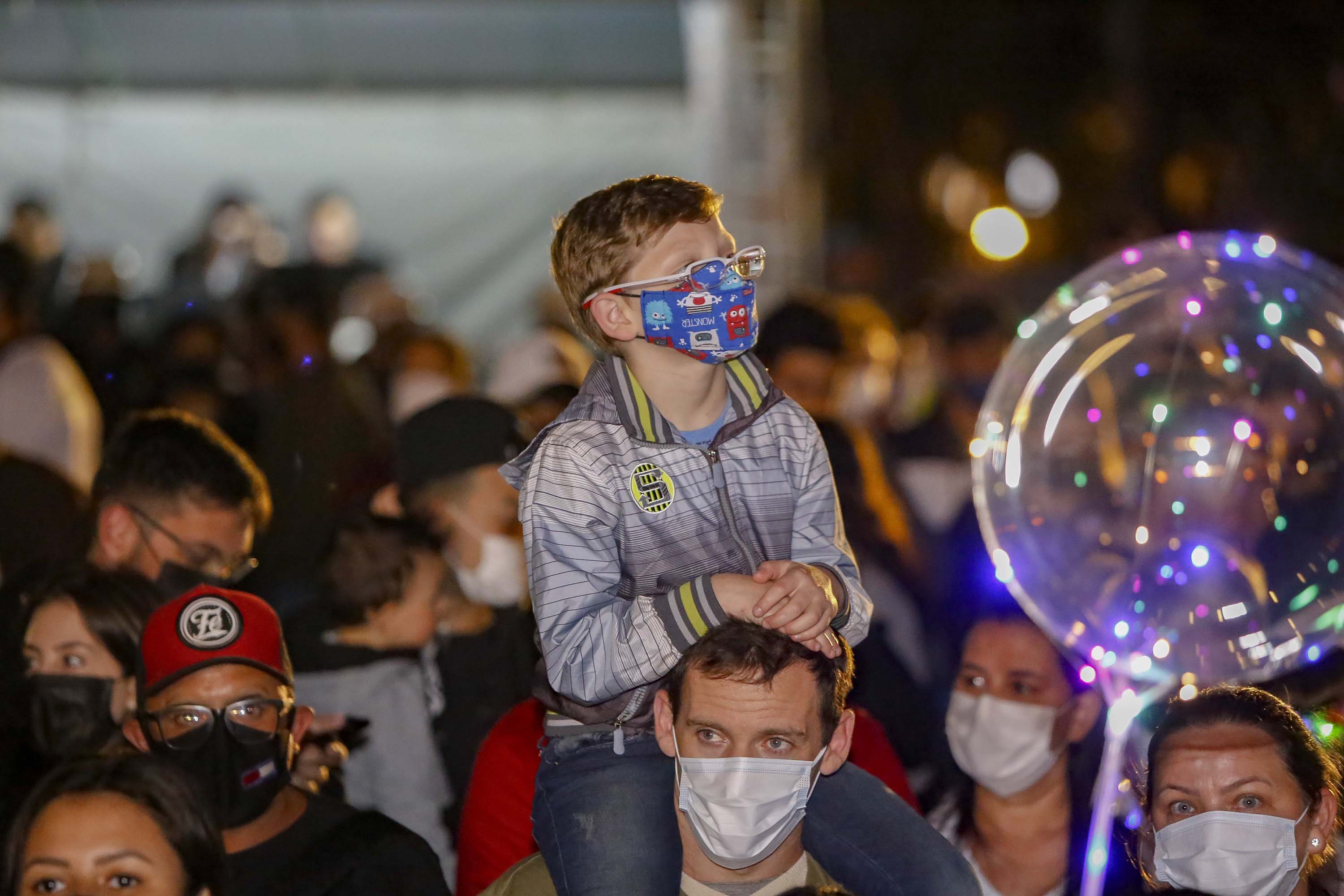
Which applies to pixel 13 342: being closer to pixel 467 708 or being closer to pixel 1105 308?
pixel 467 708

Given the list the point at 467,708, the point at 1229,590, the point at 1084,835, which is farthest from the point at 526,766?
the point at 1229,590

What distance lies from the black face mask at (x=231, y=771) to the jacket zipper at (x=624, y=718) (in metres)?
0.97

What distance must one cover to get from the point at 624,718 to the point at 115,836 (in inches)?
44.6

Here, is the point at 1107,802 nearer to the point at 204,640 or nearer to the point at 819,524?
the point at 819,524

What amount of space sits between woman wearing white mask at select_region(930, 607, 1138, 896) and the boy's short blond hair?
5.56ft

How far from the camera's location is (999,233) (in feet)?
60.9

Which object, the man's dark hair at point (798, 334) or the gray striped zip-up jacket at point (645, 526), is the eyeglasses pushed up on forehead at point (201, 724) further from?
the man's dark hair at point (798, 334)

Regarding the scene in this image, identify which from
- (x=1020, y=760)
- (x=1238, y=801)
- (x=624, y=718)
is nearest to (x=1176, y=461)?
(x=1238, y=801)

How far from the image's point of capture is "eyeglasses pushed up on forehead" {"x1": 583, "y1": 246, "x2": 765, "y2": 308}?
359 cm

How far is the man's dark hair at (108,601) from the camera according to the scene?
4.58 m

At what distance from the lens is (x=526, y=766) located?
4301 mm

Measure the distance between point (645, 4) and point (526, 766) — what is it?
7.23m

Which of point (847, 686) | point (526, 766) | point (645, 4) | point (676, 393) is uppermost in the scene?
point (645, 4)

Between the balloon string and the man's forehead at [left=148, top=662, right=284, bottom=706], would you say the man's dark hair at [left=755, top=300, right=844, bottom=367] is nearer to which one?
the balloon string
